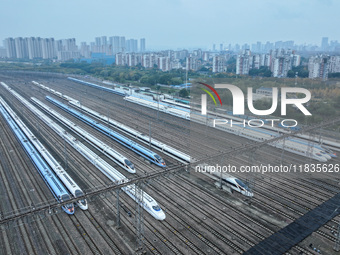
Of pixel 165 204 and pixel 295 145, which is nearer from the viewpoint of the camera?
pixel 165 204

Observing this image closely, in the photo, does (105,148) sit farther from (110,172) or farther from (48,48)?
(48,48)

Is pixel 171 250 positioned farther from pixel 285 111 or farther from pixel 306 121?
pixel 306 121

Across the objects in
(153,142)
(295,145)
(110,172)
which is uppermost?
(295,145)

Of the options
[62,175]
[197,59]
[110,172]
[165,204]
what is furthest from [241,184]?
[197,59]

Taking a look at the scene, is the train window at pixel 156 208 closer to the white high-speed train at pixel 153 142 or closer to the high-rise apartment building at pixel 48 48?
the white high-speed train at pixel 153 142

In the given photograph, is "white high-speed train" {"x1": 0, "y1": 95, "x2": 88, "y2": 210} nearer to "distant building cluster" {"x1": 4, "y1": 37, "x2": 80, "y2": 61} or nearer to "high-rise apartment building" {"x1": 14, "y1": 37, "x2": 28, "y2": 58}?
"distant building cluster" {"x1": 4, "y1": 37, "x2": 80, "y2": 61}

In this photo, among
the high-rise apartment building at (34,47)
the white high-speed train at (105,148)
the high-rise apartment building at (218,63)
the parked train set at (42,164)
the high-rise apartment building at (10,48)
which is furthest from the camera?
the high-rise apartment building at (10,48)

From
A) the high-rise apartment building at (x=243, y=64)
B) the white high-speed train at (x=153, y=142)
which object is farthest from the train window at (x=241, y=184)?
the high-rise apartment building at (x=243, y=64)

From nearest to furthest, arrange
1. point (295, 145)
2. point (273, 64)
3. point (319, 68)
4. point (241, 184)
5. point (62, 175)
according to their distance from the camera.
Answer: point (241, 184) → point (62, 175) → point (295, 145) → point (319, 68) → point (273, 64)

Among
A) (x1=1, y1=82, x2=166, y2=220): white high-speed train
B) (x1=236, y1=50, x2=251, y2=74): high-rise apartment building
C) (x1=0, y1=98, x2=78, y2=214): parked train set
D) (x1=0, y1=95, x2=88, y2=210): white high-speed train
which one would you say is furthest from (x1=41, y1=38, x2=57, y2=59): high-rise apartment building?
(x1=0, y1=95, x2=88, y2=210): white high-speed train

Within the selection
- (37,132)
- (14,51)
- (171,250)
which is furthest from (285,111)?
(14,51)
